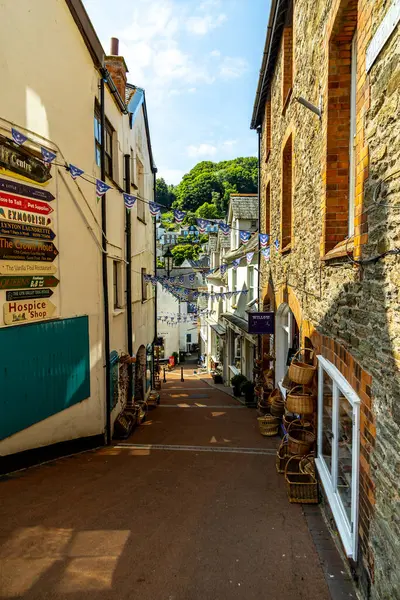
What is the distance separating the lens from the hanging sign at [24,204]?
20.4 ft

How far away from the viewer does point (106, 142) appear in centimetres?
1032

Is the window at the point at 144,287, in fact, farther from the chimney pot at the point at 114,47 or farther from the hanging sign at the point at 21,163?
the hanging sign at the point at 21,163

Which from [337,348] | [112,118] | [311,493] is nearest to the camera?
[337,348]

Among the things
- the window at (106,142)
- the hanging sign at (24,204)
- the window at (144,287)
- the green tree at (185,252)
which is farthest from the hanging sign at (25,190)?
the green tree at (185,252)

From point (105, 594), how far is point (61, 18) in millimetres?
8918

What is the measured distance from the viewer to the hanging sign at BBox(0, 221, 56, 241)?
6.26 metres

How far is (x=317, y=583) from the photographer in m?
4.21

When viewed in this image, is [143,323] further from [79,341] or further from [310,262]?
[310,262]

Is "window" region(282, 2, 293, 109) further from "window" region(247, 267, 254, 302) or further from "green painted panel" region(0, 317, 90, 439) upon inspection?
"window" region(247, 267, 254, 302)

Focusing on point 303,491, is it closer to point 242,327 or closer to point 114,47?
point 242,327

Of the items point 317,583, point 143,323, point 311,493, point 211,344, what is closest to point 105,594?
point 317,583

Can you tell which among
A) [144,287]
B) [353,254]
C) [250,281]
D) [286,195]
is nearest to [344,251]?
[353,254]

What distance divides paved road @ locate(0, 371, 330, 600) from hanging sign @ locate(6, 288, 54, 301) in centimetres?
288

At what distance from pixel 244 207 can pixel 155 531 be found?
14375 millimetres
